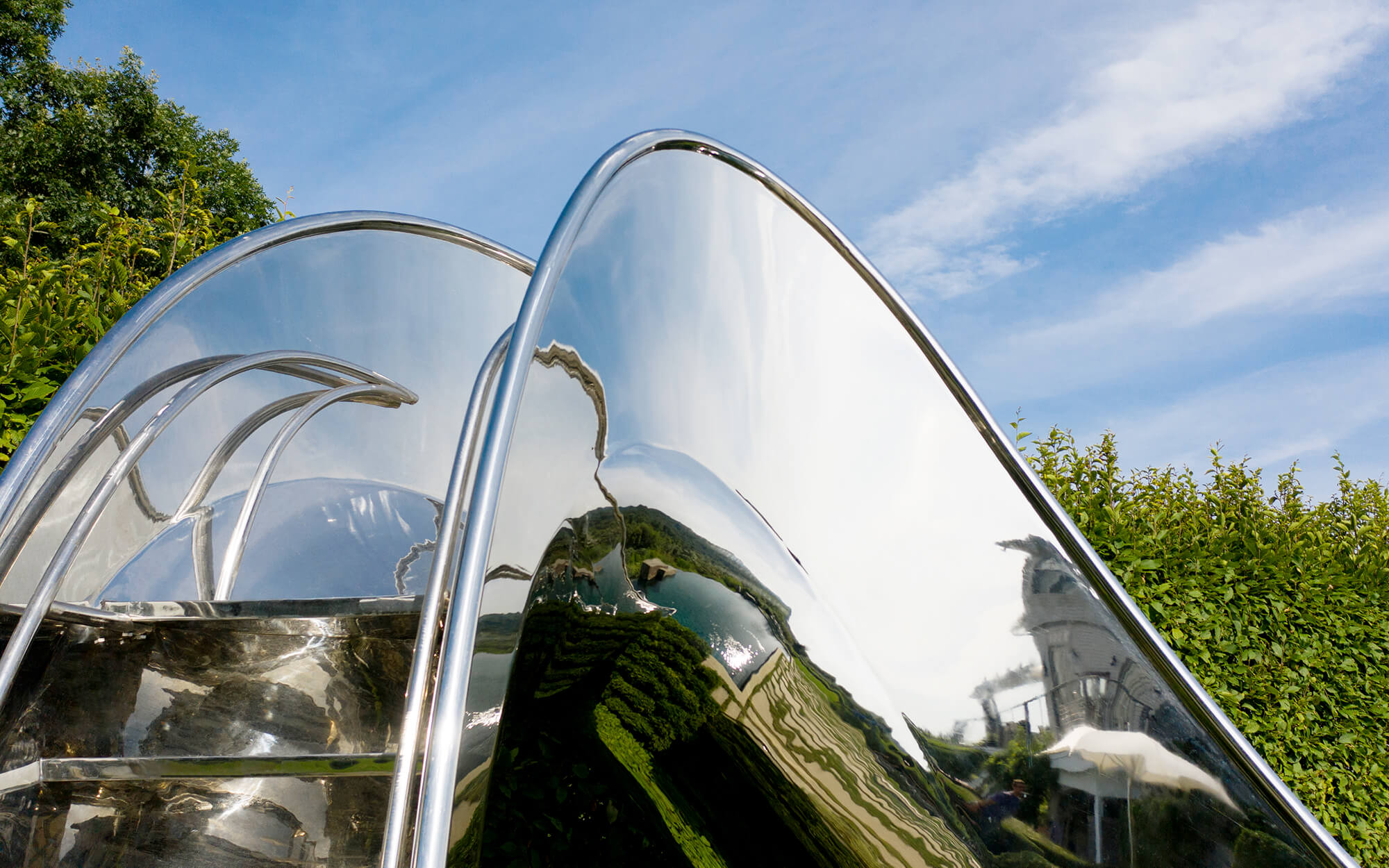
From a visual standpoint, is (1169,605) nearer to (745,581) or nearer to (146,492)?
(745,581)

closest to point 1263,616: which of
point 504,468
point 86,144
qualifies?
point 504,468

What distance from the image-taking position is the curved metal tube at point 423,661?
921 mm

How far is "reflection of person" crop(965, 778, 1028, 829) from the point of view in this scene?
1605 millimetres

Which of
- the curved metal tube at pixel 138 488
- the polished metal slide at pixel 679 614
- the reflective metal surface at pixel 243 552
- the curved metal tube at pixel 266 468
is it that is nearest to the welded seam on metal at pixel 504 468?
the polished metal slide at pixel 679 614

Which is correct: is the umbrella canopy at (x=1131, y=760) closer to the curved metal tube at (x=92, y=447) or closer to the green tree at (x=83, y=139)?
the curved metal tube at (x=92, y=447)

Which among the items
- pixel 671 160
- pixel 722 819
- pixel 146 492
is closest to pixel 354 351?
pixel 146 492

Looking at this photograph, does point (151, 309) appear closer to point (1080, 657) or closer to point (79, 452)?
point (79, 452)

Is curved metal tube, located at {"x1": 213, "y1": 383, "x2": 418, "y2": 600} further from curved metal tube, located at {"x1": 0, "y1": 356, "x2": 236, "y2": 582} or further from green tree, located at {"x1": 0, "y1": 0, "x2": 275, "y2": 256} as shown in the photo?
green tree, located at {"x1": 0, "y1": 0, "x2": 275, "y2": 256}

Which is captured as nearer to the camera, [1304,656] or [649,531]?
[649,531]

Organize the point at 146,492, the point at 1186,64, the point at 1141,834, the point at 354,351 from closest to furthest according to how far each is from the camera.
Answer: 1. the point at 1141,834
2. the point at 146,492
3. the point at 354,351
4. the point at 1186,64

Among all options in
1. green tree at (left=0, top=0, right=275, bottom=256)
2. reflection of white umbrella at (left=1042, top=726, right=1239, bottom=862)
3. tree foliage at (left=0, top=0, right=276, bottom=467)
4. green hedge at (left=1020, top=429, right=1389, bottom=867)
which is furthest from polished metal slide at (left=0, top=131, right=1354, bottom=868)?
green tree at (left=0, top=0, right=275, bottom=256)

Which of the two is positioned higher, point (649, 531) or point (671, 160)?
point (671, 160)

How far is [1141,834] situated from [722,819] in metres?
0.75

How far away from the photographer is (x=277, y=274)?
7.03 ft
